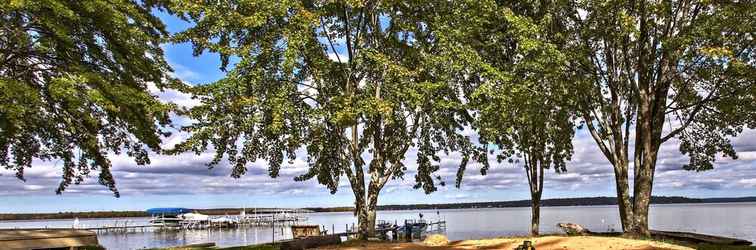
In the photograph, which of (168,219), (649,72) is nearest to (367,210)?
(649,72)

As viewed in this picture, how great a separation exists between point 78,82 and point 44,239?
17.0ft

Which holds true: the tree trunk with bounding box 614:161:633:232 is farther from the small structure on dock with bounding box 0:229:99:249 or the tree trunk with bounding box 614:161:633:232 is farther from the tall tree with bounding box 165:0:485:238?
the small structure on dock with bounding box 0:229:99:249

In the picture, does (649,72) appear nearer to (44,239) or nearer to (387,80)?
(387,80)

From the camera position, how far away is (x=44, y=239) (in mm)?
18875

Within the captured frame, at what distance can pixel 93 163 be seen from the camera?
25578 mm

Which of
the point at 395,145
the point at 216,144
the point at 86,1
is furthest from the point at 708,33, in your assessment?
the point at 86,1

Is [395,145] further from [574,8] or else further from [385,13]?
[574,8]

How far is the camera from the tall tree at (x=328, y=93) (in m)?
Result: 25.0

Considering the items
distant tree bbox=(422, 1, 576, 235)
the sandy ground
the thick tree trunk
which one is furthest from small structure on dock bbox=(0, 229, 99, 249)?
distant tree bbox=(422, 1, 576, 235)

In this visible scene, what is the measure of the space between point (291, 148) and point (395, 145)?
5645 millimetres

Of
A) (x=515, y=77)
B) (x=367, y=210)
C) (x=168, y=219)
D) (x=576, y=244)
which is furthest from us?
(x=168, y=219)

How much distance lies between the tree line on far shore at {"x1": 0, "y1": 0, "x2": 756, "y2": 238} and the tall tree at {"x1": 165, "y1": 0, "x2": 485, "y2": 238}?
9cm

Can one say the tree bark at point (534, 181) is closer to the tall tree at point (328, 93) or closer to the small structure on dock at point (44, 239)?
the tall tree at point (328, 93)

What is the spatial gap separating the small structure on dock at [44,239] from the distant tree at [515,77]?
15.4 meters
